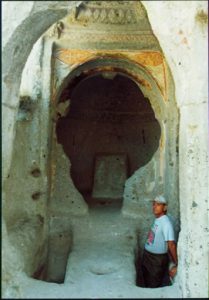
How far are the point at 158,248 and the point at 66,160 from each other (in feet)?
5.64

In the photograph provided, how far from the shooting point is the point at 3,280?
107 inches

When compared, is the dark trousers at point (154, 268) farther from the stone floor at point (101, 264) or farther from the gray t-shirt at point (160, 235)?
the stone floor at point (101, 264)

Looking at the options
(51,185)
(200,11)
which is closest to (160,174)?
(51,185)

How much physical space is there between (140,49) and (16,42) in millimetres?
2667

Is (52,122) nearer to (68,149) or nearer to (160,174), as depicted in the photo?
(160,174)

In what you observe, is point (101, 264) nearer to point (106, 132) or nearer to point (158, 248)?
point (158, 248)

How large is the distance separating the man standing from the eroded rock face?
0.43m

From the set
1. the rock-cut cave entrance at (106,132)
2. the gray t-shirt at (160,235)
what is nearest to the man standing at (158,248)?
the gray t-shirt at (160,235)

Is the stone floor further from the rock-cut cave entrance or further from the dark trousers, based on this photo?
the rock-cut cave entrance

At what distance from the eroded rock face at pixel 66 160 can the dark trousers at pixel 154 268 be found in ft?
2.02

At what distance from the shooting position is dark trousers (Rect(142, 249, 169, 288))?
462 centimetres

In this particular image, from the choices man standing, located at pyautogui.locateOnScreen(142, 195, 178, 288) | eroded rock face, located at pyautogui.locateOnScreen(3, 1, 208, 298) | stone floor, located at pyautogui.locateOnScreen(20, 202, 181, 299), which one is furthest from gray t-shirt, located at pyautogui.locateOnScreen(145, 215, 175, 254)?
eroded rock face, located at pyautogui.locateOnScreen(3, 1, 208, 298)

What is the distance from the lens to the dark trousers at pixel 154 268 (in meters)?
4.62

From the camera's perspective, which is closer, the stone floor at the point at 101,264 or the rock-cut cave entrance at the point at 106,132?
the stone floor at the point at 101,264
